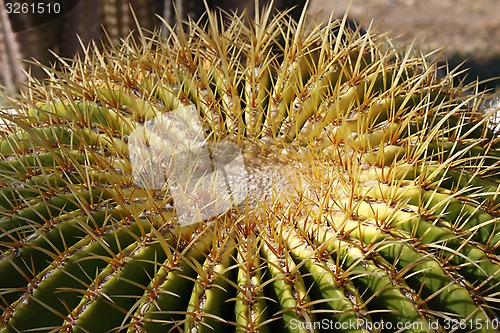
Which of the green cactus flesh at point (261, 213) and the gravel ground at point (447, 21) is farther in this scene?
the gravel ground at point (447, 21)

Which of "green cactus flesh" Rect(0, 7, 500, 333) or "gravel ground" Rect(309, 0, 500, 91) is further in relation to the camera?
"gravel ground" Rect(309, 0, 500, 91)

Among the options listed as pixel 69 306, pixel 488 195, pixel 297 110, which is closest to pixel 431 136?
pixel 488 195

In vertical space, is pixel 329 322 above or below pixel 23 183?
below

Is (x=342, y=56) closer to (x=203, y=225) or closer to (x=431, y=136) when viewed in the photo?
(x=431, y=136)

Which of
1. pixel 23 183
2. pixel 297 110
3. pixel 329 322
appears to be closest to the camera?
pixel 329 322
